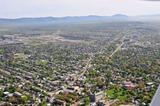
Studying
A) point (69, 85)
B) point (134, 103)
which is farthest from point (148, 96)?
point (69, 85)

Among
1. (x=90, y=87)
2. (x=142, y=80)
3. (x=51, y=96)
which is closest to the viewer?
(x=51, y=96)

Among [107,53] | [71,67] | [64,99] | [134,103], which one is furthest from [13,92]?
[107,53]

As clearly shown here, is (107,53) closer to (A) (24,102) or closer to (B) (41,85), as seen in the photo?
(B) (41,85)

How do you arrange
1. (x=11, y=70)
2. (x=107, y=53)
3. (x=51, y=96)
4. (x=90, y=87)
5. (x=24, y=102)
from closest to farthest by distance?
(x=24, y=102), (x=51, y=96), (x=90, y=87), (x=11, y=70), (x=107, y=53)

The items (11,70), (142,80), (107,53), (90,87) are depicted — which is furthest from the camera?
(107,53)

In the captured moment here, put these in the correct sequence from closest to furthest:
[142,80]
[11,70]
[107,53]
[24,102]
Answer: [24,102] → [142,80] → [11,70] → [107,53]

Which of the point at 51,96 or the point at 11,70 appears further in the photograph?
the point at 11,70

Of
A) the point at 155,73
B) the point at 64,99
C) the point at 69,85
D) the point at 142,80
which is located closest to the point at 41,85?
the point at 69,85

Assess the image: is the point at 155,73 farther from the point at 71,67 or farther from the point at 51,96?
the point at 51,96

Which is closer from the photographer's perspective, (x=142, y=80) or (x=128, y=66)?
(x=142, y=80)
